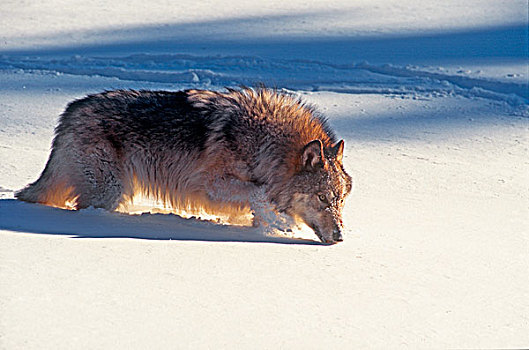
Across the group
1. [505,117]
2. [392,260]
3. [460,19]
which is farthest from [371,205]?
[460,19]

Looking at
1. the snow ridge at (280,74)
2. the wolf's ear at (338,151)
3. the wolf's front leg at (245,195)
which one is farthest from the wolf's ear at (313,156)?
the snow ridge at (280,74)

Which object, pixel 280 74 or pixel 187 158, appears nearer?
pixel 187 158

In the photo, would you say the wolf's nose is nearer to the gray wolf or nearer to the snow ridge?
the gray wolf

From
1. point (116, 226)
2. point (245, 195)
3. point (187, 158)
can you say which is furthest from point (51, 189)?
point (245, 195)

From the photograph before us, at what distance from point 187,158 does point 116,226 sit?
804mm

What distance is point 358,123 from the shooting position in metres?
8.59

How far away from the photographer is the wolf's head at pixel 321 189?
5152mm

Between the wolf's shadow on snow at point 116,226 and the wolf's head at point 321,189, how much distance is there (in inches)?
6.3

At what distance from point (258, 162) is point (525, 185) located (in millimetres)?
2712

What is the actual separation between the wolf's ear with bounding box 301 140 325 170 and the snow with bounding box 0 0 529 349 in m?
0.53

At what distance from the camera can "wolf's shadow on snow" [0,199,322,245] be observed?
4.77m

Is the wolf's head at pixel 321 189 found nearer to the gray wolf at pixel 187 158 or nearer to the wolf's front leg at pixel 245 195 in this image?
the gray wolf at pixel 187 158

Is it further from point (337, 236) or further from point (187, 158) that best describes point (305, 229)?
point (187, 158)

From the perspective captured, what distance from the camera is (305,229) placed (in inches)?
223
